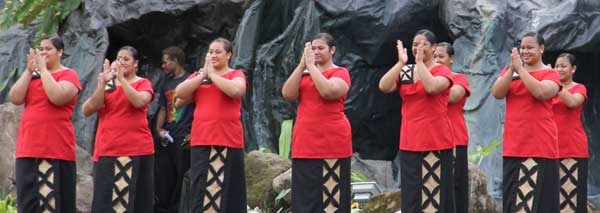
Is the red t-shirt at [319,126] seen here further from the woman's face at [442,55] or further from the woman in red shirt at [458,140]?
the woman's face at [442,55]

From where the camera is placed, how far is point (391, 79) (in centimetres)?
913

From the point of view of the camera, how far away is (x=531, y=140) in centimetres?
916

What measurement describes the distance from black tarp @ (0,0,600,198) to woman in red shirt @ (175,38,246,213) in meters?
4.60

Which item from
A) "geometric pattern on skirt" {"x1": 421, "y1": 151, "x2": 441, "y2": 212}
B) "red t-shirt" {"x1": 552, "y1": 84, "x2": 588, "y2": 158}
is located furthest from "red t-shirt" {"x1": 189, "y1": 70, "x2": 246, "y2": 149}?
"red t-shirt" {"x1": 552, "y1": 84, "x2": 588, "y2": 158}

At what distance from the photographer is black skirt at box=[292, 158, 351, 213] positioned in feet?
29.9

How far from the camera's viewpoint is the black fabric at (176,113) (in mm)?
11000

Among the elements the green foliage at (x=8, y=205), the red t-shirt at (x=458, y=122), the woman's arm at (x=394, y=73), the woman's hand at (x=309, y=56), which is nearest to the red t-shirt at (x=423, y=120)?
the woman's arm at (x=394, y=73)

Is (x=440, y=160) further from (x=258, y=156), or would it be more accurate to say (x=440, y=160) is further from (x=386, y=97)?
(x=386, y=97)

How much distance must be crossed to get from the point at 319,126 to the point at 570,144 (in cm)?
238

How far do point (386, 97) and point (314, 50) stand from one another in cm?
598

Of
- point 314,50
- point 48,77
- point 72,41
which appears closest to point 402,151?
point 314,50

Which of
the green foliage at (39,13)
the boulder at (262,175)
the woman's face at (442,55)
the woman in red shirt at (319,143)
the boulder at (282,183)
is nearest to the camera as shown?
the woman in red shirt at (319,143)

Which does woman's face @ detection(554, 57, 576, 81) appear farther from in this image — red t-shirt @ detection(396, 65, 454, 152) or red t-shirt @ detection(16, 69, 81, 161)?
red t-shirt @ detection(16, 69, 81, 161)

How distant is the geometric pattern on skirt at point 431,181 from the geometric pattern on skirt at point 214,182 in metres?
1.42
